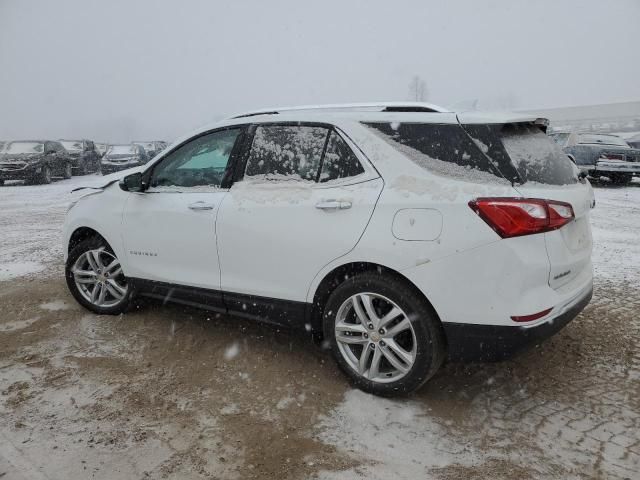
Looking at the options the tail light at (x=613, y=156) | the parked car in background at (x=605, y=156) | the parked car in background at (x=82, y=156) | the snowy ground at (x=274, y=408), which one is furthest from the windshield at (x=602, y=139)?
the parked car in background at (x=82, y=156)

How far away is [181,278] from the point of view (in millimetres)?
3633

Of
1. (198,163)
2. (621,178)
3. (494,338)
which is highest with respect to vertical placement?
(198,163)

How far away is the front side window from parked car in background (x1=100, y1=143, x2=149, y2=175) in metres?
20.0

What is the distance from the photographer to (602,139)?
15.3 m

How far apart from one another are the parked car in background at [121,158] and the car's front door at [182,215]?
1997 centimetres

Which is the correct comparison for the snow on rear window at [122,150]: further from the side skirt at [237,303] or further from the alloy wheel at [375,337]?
the alloy wheel at [375,337]

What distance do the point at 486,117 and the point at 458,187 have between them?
462 mm

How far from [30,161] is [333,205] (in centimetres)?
1752

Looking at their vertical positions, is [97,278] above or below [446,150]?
below

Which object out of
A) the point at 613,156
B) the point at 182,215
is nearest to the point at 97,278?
the point at 182,215

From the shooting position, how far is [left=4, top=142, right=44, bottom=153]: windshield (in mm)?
17359

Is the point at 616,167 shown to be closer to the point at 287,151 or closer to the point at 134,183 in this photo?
the point at 287,151

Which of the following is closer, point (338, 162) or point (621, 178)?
point (338, 162)

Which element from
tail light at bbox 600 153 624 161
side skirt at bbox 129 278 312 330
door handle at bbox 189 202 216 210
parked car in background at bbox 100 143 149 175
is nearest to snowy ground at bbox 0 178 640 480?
side skirt at bbox 129 278 312 330
